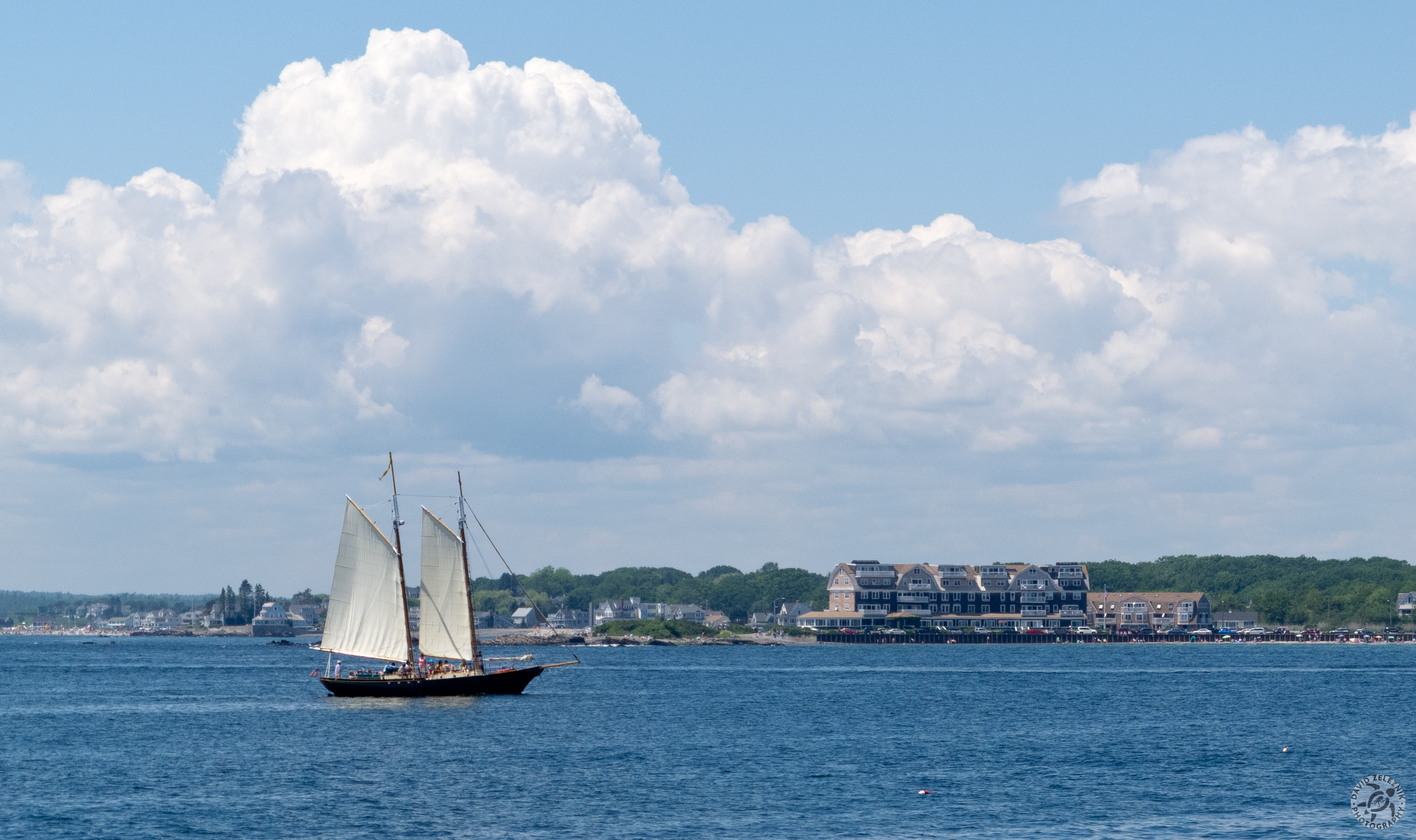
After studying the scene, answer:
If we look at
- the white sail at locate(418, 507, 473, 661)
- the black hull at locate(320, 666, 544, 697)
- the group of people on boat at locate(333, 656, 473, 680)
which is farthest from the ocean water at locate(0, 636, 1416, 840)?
the white sail at locate(418, 507, 473, 661)

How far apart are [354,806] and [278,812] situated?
10.5ft

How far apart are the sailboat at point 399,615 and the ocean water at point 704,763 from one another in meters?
3.02

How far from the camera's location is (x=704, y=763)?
7575cm

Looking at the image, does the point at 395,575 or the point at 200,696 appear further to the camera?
the point at 200,696

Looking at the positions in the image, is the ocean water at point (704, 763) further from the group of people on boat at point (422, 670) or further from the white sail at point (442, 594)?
the white sail at point (442, 594)

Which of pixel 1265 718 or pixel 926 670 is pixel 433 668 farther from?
pixel 926 670

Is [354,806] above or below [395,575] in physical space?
below

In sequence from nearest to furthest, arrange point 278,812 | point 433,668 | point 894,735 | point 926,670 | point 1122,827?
point 1122,827, point 278,812, point 894,735, point 433,668, point 926,670

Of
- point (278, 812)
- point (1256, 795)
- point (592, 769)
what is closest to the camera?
point (278, 812)

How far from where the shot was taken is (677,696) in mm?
125875

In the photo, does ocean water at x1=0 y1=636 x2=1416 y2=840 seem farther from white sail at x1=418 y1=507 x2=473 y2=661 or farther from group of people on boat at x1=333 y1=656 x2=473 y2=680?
white sail at x1=418 y1=507 x2=473 y2=661

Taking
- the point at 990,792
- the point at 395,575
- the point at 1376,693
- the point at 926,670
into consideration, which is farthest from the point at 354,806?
the point at 926,670

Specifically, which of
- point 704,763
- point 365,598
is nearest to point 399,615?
point 365,598

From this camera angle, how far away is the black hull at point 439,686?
110m
